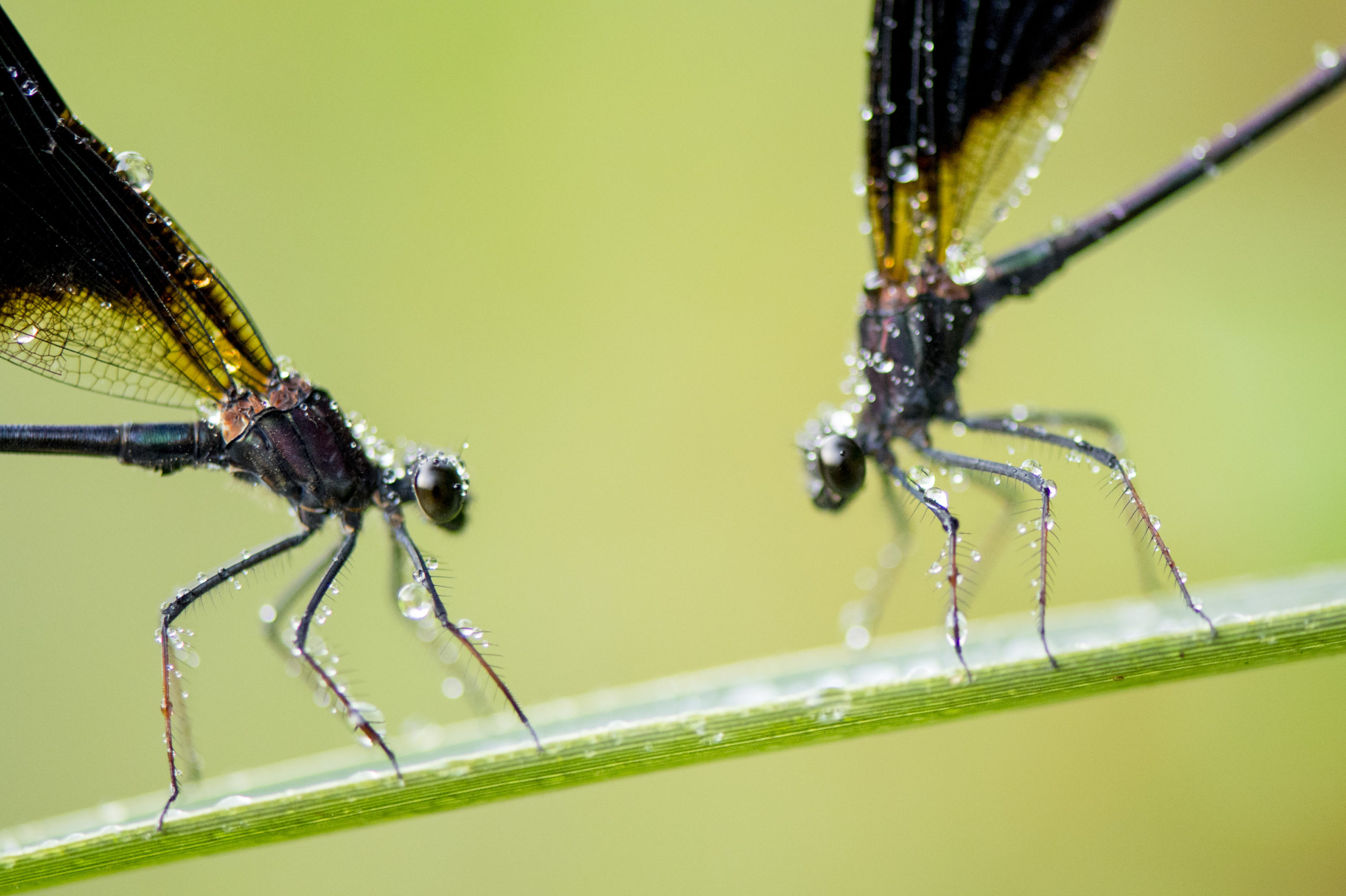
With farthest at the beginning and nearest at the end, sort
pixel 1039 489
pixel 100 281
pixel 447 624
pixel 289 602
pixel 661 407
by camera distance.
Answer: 1. pixel 661 407
2. pixel 289 602
3. pixel 100 281
4. pixel 1039 489
5. pixel 447 624

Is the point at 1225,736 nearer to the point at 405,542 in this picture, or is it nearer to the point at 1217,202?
the point at 1217,202

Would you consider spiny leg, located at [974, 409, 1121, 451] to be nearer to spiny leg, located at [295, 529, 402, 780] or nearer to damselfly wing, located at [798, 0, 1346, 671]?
damselfly wing, located at [798, 0, 1346, 671]

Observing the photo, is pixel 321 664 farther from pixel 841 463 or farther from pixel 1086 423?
pixel 1086 423

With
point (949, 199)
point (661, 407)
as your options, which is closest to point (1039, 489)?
point (949, 199)

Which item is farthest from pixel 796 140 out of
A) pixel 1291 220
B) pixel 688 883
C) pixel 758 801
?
pixel 688 883

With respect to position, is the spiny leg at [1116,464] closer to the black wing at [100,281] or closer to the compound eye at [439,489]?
the compound eye at [439,489]

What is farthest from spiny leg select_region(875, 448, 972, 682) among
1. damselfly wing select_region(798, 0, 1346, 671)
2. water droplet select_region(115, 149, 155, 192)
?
water droplet select_region(115, 149, 155, 192)
